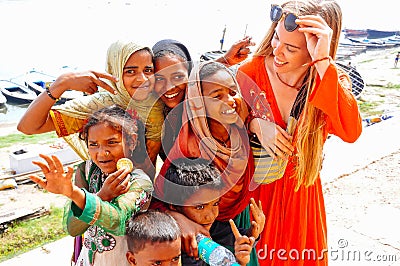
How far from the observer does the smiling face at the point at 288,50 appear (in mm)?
2064

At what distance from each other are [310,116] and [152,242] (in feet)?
3.26

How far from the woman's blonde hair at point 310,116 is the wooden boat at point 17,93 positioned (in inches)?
707

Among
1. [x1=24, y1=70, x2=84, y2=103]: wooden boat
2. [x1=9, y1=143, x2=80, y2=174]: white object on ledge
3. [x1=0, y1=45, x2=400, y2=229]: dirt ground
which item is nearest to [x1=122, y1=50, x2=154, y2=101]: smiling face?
[x1=0, y1=45, x2=400, y2=229]: dirt ground

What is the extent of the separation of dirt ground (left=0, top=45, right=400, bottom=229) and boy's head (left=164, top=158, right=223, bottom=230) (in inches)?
95.5

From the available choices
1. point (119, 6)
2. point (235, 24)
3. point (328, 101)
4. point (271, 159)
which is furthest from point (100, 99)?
point (119, 6)

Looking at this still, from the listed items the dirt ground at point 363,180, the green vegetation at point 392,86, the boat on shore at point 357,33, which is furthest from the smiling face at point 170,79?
the boat on shore at point 357,33

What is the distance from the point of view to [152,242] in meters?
1.72

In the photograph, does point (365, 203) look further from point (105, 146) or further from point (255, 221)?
point (105, 146)

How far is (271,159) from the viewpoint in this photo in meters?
2.04

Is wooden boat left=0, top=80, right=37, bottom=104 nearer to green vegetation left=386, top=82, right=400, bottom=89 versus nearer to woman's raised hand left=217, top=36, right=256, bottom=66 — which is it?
green vegetation left=386, top=82, right=400, bottom=89

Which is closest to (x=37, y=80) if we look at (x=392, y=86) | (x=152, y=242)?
(x=392, y=86)

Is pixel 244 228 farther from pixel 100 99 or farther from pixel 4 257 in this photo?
pixel 4 257

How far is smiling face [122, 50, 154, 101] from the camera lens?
2000 mm

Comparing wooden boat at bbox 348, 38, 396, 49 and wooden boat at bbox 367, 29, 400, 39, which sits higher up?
wooden boat at bbox 367, 29, 400, 39
